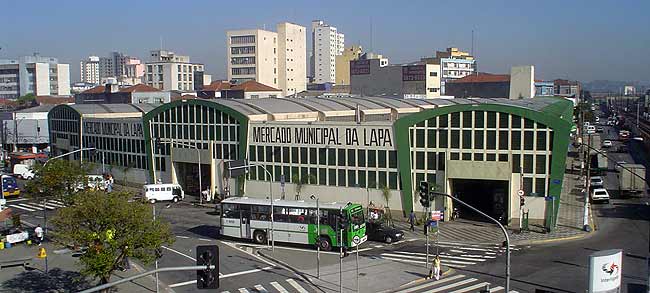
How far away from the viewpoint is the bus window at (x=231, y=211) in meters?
39.0

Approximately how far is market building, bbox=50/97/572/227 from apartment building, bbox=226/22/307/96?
10234 centimetres

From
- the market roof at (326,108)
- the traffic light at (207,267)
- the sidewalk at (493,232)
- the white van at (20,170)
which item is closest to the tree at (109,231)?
the traffic light at (207,267)

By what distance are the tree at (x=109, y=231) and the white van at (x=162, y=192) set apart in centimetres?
3020

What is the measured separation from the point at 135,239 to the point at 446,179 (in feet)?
80.9

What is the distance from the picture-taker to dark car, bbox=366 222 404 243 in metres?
38.3

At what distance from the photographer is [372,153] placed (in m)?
47.2

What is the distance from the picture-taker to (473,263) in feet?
108

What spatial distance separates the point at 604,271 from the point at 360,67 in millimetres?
140069

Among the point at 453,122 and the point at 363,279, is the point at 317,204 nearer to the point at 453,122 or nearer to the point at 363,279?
the point at 363,279

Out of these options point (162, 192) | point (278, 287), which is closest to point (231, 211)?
point (278, 287)

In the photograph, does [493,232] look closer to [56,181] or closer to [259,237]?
[259,237]

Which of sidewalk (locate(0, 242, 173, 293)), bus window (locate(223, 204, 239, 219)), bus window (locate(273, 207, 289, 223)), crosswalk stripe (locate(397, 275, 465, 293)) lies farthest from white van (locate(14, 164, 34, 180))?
crosswalk stripe (locate(397, 275, 465, 293))

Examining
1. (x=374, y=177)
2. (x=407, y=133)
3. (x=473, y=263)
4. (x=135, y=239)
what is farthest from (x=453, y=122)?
(x=135, y=239)

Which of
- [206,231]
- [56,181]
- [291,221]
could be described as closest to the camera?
[291,221]
